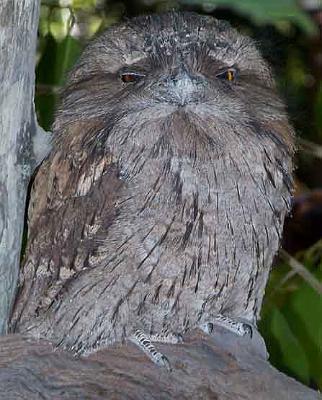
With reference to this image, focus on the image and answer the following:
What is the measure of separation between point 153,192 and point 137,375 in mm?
388

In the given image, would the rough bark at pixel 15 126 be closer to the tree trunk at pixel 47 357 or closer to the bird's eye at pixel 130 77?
the tree trunk at pixel 47 357

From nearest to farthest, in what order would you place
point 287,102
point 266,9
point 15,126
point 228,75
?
point 266,9, point 15,126, point 228,75, point 287,102

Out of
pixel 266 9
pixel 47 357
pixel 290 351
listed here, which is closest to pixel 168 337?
pixel 47 357

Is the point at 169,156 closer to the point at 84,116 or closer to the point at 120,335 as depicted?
the point at 84,116

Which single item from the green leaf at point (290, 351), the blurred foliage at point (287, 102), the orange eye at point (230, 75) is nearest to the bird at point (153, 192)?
the orange eye at point (230, 75)

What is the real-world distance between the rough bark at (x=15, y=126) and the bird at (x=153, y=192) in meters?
0.11

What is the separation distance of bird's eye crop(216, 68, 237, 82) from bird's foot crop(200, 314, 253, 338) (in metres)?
0.57

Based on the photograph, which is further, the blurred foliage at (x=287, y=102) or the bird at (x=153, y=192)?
the blurred foliage at (x=287, y=102)

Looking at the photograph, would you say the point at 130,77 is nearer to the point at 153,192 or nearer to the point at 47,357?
the point at 153,192

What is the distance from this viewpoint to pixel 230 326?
1810 millimetres

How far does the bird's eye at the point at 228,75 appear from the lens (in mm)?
1706

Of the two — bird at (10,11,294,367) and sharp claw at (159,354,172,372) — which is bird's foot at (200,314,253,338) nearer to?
bird at (10,11,294,367)

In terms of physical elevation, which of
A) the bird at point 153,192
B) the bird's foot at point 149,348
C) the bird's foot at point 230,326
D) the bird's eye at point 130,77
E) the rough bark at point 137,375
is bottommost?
the rough bark at point 137,375

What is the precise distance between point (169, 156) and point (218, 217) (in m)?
0.17
